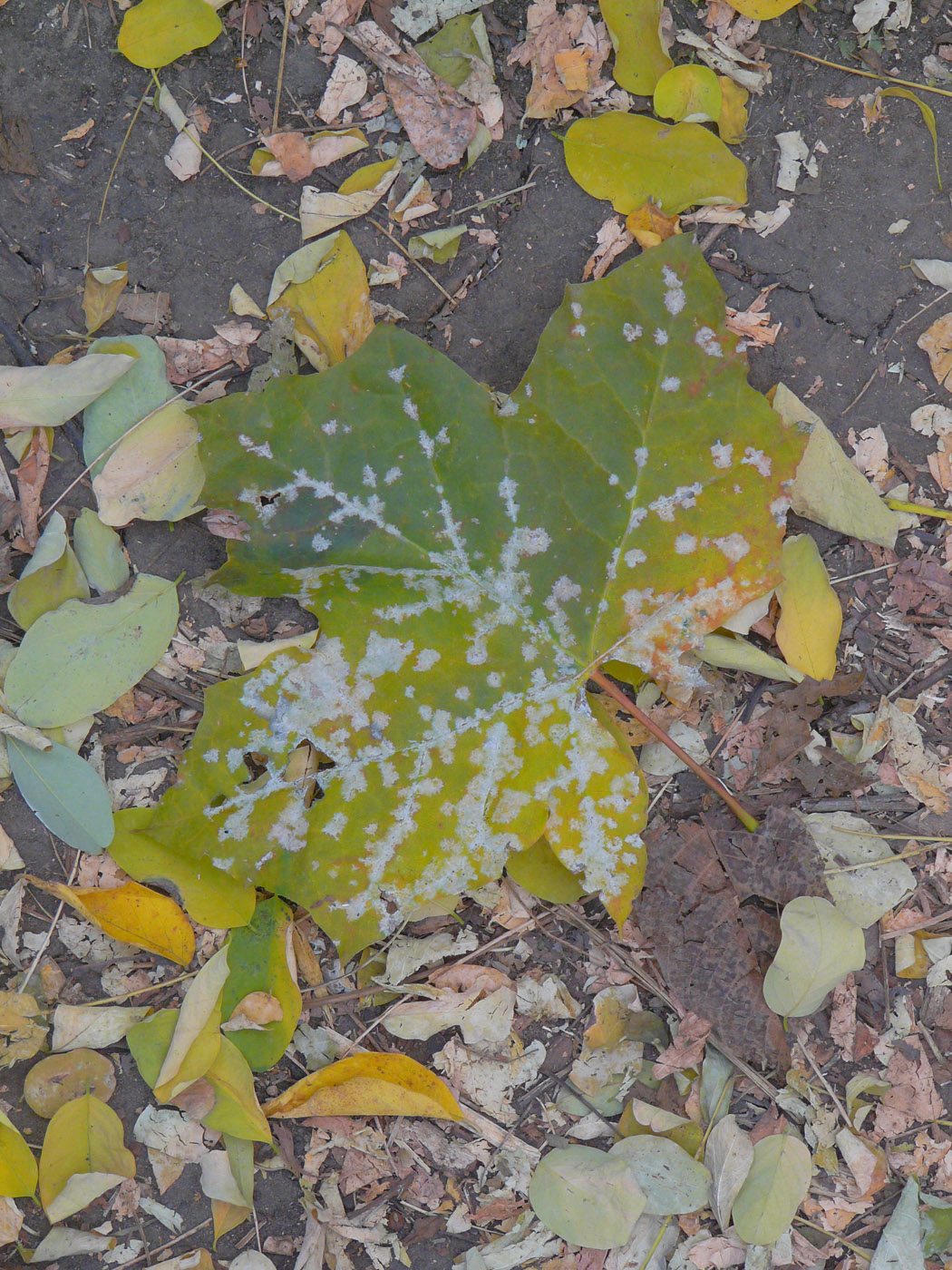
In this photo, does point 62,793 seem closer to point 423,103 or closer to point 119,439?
point 119,439

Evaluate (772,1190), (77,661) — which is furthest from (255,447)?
(772,1190)

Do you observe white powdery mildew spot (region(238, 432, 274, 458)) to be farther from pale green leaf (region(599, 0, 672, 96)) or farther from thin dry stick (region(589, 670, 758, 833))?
pale green leaf (region(599, 0, 672, 96))

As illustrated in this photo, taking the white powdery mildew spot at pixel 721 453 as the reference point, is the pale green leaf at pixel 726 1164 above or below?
below

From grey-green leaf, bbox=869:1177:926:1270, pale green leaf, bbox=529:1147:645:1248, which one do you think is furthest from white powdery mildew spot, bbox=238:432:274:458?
grey-green leaf, bbox=869:1177:926:1270

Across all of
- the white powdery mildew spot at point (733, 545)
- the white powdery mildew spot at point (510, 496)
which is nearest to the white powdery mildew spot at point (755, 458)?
the white powdery mildew spot at point (733, 545)

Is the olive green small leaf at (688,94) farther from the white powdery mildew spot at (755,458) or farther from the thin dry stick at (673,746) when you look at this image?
the thin dry stick at (673,746)

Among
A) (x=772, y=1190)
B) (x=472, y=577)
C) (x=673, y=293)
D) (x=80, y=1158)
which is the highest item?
(x=673, y=293)

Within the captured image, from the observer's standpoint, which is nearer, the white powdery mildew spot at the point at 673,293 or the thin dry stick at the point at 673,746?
the white powdery mildew spot at the point at 673,293

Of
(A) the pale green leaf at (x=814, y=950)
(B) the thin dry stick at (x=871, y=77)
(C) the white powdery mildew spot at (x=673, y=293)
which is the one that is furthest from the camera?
(B) the thin dry stick at (x=871, y=77)
